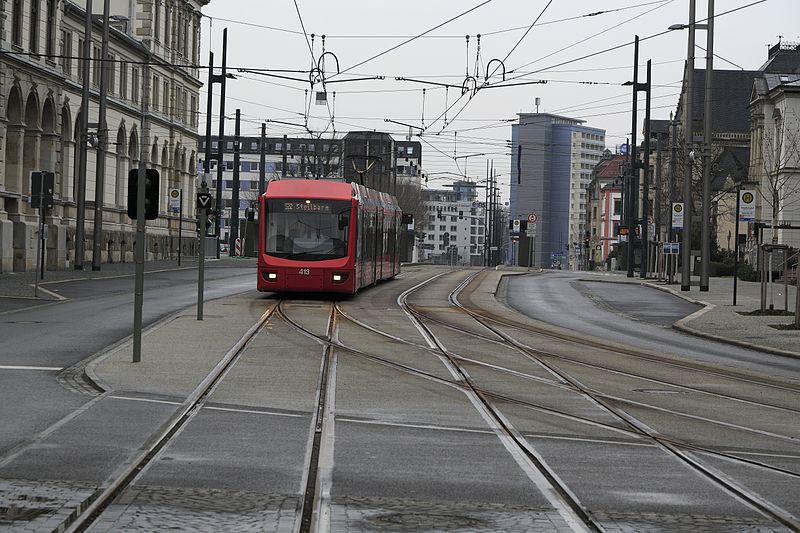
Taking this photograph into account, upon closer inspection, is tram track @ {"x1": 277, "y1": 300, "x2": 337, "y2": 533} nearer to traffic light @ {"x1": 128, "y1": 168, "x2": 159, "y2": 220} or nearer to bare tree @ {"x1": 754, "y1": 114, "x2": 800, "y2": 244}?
traffic light @ {"x1": 128, "y1": 168, "x2": 159, "y2": 220}

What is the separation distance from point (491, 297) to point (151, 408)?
26.9 meters

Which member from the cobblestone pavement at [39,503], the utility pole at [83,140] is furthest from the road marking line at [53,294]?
the cobblestone pavement at [39,503]

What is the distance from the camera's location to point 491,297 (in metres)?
39.5

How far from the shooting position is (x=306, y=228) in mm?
33812

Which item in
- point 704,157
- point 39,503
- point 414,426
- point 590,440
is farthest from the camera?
→ point 704,157

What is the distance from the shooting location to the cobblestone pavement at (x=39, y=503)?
731 cm

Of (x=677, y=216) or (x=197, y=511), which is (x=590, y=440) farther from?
(x=677, y=216)

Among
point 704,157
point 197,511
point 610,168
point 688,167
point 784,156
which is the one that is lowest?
point 197,511

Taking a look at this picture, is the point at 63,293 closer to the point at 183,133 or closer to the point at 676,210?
the point at 676,210

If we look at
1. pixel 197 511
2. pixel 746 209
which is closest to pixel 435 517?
pixel 197 511

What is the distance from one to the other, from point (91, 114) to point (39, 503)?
58568mm

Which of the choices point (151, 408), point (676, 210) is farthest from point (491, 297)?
point (151, 408)

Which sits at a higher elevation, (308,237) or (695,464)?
(308,237)

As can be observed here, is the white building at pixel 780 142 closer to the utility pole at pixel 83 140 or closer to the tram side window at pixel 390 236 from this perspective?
the tram side window at pixel 390 236
